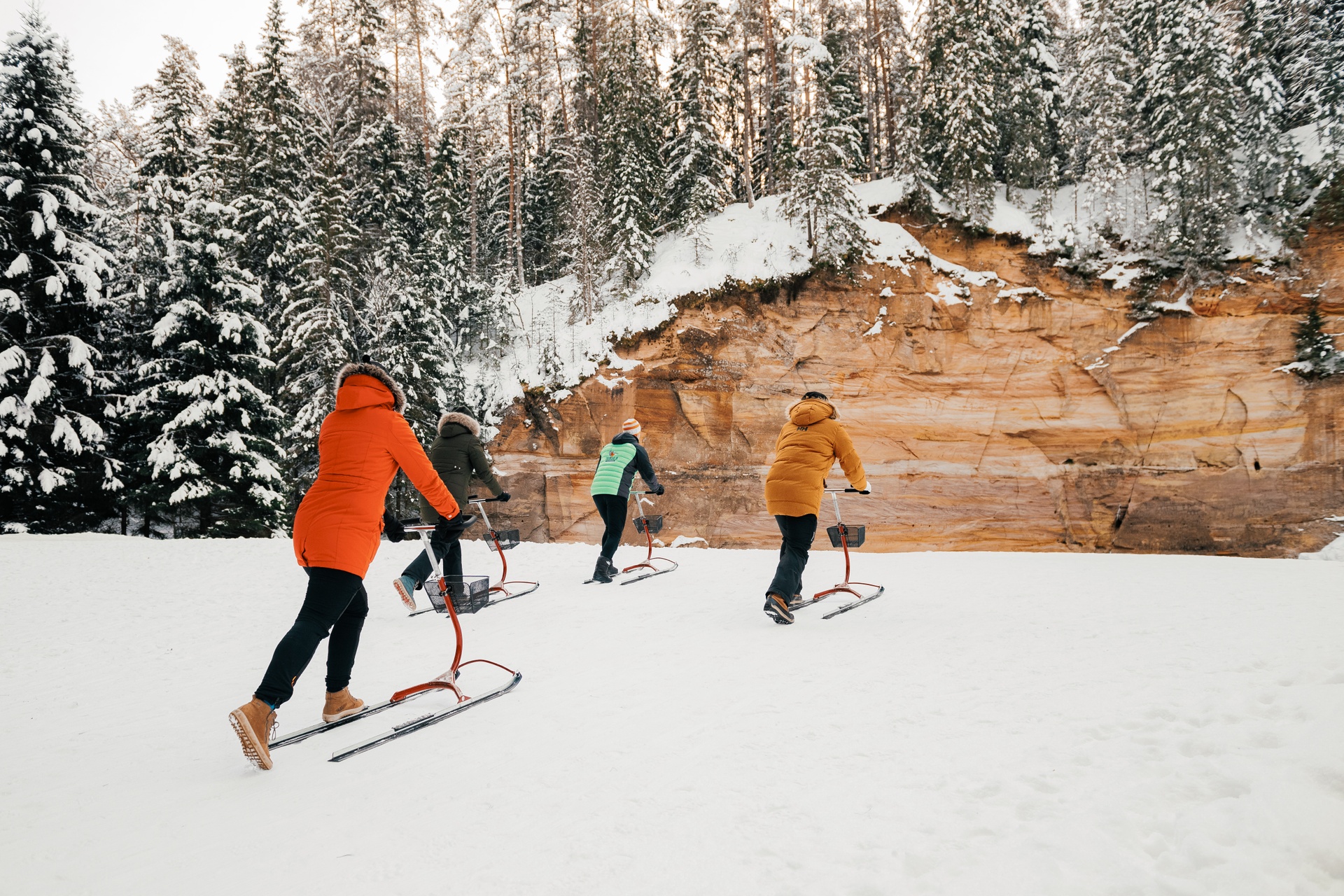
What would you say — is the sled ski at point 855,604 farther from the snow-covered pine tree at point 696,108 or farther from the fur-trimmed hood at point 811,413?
the snow-covered pine tree at point 696,108

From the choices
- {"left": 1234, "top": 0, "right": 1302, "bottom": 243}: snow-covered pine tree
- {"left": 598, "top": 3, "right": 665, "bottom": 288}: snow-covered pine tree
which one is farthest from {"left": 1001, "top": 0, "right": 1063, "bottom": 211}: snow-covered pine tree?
{"left": 598, "top": 3, "right": 665, "bottom": 288}: snow-covered pine tree

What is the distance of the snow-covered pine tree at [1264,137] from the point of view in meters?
17.2

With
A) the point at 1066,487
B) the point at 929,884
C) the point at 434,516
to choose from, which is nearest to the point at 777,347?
the point at 1066,487

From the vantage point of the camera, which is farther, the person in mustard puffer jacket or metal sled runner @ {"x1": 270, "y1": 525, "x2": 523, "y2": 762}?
the person in mustard puffer jacket

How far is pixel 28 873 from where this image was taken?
2.19 meters

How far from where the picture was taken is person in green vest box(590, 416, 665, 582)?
7746 millimetres

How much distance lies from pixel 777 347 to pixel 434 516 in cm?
1439

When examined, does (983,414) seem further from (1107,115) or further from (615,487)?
(615,487)

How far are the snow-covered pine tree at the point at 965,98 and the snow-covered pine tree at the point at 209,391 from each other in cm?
2019

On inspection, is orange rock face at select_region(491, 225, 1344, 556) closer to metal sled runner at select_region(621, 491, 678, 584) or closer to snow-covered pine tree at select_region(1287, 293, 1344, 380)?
snow-covered pine tree at select_region(1287, 293, 1344, 380)

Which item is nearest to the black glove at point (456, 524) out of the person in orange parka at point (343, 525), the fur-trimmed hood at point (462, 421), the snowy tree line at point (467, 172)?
the person in orange parka at point (343, 525)

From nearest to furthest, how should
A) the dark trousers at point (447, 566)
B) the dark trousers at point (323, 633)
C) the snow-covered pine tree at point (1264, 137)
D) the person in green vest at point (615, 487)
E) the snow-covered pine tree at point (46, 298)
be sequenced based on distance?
the dark trousers at point (323, 633) < the dark trousers at point (447, 566) < the person in green vest at point (615, 487) < the snow-covered pine tree at point (46, 298) < the snow-covered pine tree at point (1264, 137)

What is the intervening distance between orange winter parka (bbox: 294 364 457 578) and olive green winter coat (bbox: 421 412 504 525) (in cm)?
317

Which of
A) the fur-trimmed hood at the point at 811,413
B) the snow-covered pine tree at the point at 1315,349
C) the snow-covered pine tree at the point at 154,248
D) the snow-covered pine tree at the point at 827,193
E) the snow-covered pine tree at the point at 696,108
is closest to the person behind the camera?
the fur-trimmed hood at the point at 811,413
